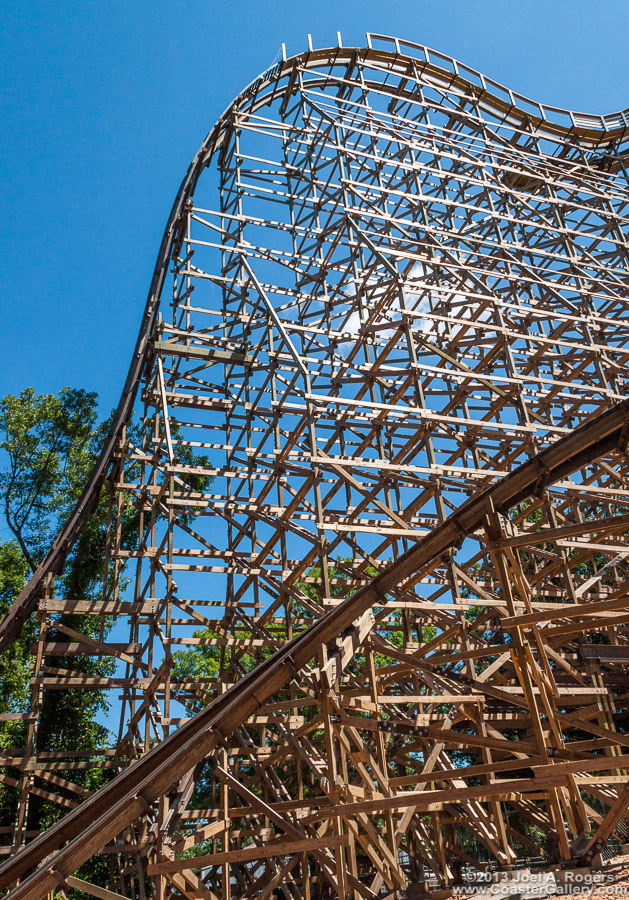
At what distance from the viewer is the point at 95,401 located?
23.9 m

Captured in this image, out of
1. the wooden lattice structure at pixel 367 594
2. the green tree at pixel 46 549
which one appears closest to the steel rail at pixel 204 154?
the wooden lattice structure at pixel 367 594

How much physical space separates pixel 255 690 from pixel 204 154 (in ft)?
46.7

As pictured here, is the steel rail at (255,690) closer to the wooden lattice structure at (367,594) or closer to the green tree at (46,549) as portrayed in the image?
the wooden lattice structure at (367,594)

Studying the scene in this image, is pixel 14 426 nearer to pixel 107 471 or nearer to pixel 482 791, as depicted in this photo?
pixel 107 471

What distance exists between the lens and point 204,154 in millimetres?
18016

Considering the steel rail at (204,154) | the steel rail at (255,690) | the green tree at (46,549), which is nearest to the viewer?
the steel rail at (255,690)

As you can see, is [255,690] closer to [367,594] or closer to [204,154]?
[367,594]

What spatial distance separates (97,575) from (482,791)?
16519 millimetres

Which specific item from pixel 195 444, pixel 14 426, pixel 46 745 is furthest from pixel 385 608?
Result: pixel 14 426

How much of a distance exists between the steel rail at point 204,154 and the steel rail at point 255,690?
600cm

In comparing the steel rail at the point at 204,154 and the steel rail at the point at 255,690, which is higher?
the steel rail at the point at 204,154

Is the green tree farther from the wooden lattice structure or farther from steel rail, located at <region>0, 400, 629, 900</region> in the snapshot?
steel rail, located at <region>0, 400, 629, 900</region>

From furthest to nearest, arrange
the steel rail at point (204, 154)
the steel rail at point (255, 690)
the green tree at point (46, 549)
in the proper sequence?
the green tree at point (46, 549), the steel rail at point (204, 154), the steel rail at point (255, 690)

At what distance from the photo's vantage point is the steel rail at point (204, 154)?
44.7 feet
